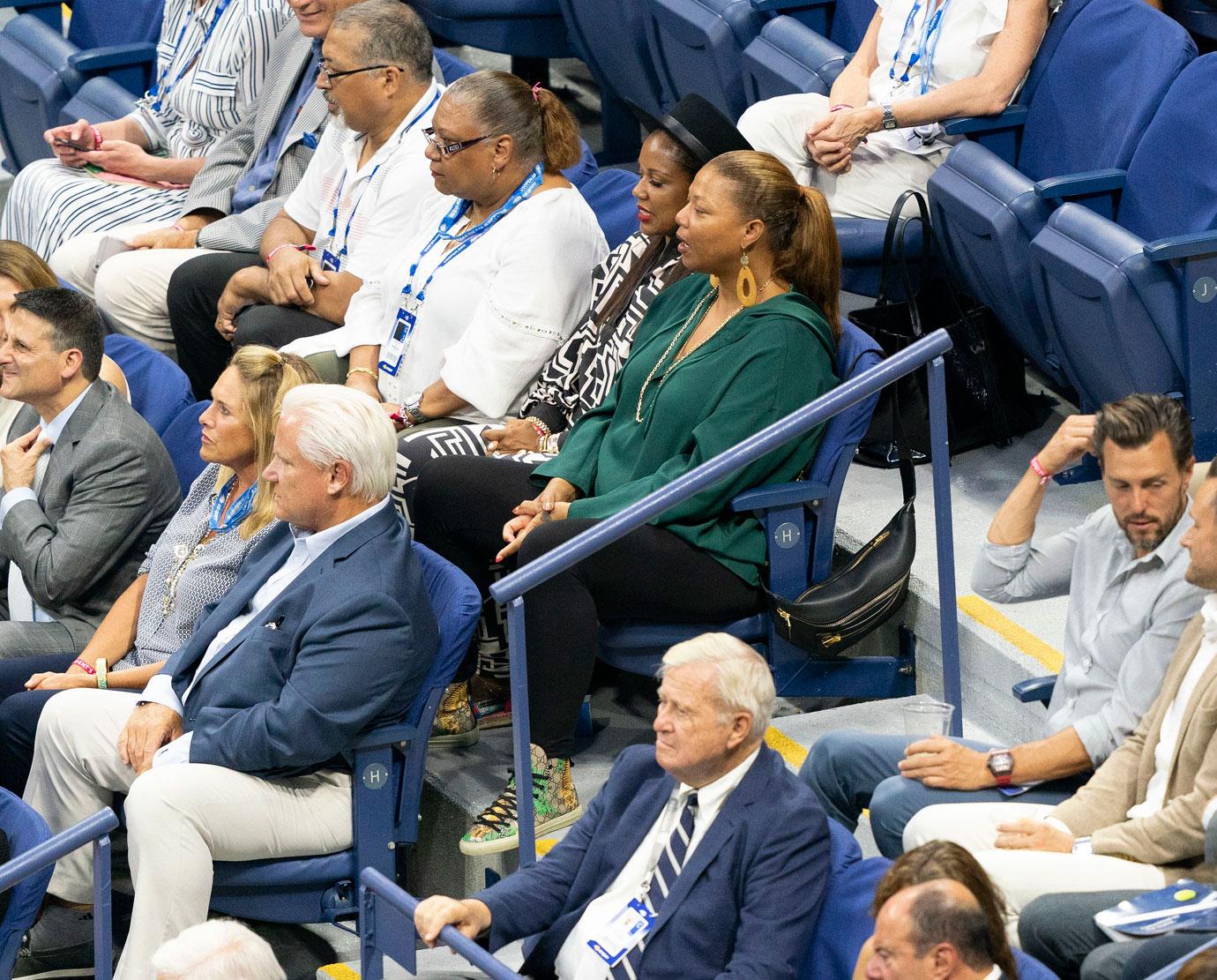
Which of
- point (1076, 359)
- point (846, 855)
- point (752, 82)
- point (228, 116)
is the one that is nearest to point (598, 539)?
point (846, 855)

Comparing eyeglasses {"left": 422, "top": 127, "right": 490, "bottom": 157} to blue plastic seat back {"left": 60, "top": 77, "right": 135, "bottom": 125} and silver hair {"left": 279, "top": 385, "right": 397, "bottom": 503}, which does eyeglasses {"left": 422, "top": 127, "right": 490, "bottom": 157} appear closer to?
silver hair {"left": 279, "top": 385, "right": 397, "bottom": 503}

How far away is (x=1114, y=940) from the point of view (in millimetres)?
2619

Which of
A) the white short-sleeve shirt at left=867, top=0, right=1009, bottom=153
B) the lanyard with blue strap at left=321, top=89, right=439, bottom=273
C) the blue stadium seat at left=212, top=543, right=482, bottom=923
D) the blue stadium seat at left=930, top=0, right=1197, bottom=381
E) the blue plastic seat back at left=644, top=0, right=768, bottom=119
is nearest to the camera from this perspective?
the blue stadium seat at left=212, top=543, right=482, bottom=923

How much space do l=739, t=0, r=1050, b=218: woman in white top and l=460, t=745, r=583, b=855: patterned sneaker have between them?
5.57 feet

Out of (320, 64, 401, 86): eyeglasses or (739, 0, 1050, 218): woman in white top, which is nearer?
(739, 0, 1050, 218): woman in white top

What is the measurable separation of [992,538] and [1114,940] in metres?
0.86

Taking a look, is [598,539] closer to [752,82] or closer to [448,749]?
[448,749]

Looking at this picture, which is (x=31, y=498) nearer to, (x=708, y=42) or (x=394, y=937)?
(x=394, y=937)

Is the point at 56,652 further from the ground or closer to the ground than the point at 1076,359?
closer to the ground

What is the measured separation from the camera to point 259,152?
5691mm

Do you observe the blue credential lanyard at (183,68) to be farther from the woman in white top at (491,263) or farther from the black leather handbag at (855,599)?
the black leather handbag at (855,599)

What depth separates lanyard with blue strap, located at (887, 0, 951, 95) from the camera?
15.0 feet

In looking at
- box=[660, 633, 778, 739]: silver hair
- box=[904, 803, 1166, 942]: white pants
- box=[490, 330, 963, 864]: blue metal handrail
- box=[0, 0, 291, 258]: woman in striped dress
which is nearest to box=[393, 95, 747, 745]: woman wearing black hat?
box=[490, 330, 963, 864]: blue metal handrail

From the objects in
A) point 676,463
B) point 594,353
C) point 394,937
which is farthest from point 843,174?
point 394,937
